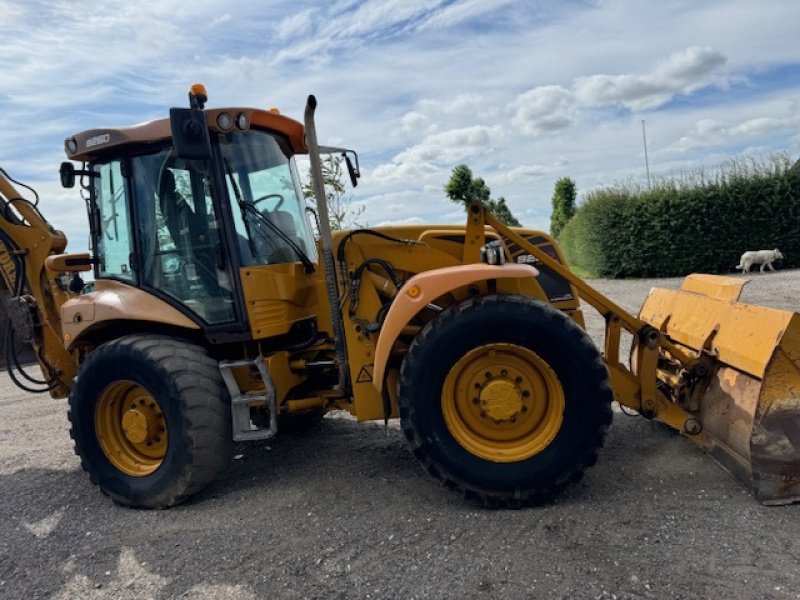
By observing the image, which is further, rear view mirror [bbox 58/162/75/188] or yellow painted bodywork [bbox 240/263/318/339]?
rear view mirror [bbox 58/162/75/188]

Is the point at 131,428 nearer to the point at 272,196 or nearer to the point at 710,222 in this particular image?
the point at 272,196

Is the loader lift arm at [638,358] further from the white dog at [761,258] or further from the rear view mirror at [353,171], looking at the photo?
the white dog at [761,258]

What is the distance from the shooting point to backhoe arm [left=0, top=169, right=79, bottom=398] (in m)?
5.20

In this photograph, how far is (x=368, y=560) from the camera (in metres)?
3.26

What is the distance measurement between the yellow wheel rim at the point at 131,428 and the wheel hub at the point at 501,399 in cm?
213

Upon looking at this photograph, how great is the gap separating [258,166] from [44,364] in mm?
2565

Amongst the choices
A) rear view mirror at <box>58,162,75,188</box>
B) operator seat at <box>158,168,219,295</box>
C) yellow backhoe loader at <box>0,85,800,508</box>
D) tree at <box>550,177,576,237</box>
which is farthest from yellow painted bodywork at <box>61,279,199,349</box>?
tree at <box>550,177,576,237</box>

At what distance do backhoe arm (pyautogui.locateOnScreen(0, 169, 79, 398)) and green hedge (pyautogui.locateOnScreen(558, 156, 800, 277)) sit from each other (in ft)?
54.7

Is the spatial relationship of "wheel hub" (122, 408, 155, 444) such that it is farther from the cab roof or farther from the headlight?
the headlight

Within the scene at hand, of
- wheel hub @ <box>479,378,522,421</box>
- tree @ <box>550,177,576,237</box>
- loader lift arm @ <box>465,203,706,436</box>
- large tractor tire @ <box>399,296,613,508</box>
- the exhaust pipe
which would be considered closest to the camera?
large tractor tire @ <box>399,296,613,508</box>

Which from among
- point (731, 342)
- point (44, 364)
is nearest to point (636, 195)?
point (731, 342)

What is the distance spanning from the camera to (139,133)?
421 cm

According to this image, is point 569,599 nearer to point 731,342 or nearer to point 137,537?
point 731,342

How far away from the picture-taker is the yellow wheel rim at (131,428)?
4301 mm
